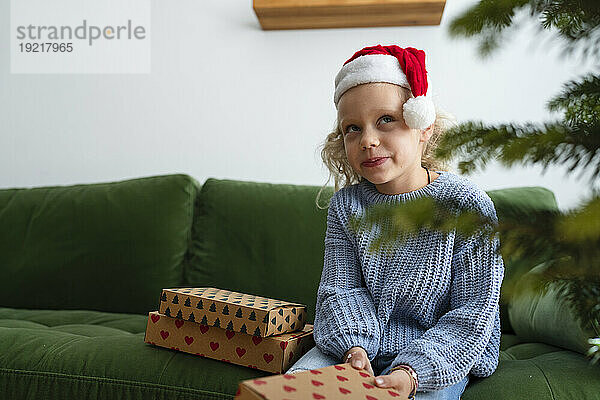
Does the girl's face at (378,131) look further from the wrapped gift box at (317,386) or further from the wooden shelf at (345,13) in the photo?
the wooden shelf at (345,13)

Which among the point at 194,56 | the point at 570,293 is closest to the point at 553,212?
the point at 570,293

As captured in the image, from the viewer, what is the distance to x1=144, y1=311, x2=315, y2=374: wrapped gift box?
116 centimetres

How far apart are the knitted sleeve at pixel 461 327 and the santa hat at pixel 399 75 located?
22 cm

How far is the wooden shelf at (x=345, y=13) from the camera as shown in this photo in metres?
2.13

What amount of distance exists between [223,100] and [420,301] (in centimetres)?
137

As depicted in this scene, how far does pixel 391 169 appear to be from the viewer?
1.24m

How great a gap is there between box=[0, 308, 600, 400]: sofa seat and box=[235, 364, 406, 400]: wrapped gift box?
36 cm

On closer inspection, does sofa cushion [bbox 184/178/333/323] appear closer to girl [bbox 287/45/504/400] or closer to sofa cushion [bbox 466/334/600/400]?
girl [bbox 287/45/504/400]

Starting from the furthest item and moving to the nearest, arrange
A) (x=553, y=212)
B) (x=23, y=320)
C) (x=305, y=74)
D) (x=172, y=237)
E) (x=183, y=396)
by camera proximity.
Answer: (x=305, y=74) < (x=172, y=237) < (x=23, y=320) < (x=183, y=396) < (x=553, y=212)

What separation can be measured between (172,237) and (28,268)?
501 millimetres

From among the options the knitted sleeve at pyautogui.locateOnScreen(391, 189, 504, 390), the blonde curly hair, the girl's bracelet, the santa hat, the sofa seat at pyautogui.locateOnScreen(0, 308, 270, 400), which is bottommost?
the sofa seat at pyautogui.locateOnScreen(0, 308, 270, 400)

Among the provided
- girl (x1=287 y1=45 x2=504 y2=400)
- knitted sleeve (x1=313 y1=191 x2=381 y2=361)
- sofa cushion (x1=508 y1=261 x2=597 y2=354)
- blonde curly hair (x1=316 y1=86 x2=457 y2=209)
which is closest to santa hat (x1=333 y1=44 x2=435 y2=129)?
girl (x1=287 y1=45 x2=504 y2=400)

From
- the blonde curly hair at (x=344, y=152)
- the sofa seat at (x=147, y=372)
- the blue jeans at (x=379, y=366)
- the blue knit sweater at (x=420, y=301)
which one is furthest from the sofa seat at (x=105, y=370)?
the blonde curly hair at (x=344, y=152)

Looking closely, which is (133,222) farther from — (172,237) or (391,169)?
(391,169)
